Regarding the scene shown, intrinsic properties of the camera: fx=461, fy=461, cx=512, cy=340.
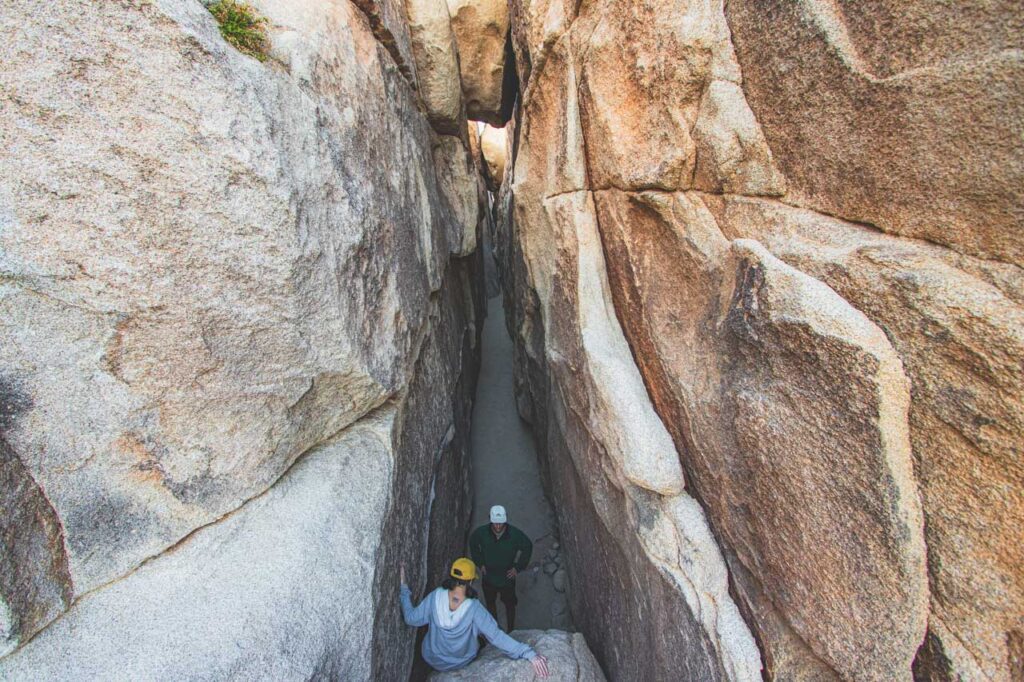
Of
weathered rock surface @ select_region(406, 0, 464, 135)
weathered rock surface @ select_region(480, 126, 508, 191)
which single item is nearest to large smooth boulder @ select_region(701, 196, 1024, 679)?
weathered rock surface @ select_region(406, 0, 464, 135)

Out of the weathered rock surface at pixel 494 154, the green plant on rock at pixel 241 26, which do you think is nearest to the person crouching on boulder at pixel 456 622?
the green plant on rock at pixel 241 26

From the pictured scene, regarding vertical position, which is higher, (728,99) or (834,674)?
(728,99)

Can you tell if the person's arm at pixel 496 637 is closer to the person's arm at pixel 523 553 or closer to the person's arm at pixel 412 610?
the person's arm at pixel 412 610

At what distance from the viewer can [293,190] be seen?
3.03 metres

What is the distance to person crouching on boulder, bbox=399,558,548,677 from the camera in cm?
405

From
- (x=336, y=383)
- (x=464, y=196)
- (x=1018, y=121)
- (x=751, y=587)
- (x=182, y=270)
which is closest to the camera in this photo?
(x=1018, y=121)

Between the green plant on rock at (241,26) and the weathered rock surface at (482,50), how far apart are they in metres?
4.24

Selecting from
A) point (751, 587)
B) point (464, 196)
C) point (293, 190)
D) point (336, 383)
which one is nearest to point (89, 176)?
point (293, 190)

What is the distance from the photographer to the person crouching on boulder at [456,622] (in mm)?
4055

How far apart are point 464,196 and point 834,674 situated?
718cm

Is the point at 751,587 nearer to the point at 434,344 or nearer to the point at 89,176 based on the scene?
the point at 434,344

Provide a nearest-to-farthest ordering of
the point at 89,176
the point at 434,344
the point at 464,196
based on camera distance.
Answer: the point at 89,176
the point at 434,344
the point at 464,196

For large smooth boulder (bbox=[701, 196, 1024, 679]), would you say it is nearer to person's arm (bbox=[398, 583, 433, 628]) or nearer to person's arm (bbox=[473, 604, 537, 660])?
person's arm (bbox=[473, 604, 537, 660])

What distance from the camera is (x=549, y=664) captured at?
14.4ft
